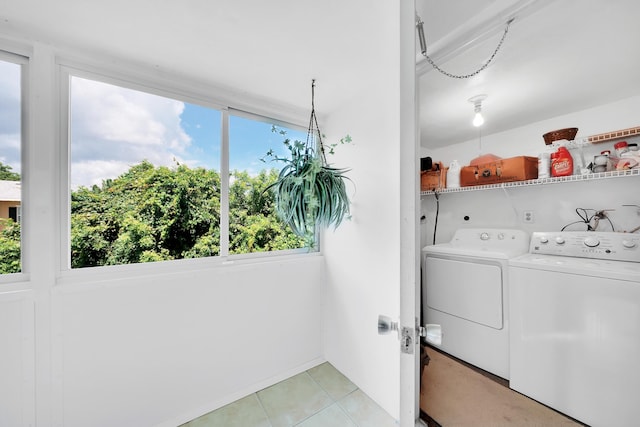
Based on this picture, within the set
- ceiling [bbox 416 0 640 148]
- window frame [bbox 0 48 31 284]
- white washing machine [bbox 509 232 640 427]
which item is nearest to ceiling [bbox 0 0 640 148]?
ceiling [bbox 416 0 640 148]

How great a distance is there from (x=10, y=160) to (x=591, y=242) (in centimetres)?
299

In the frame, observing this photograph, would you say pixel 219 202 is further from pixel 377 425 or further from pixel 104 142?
pixel 377 425

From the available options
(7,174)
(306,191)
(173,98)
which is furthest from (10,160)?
(306,191)

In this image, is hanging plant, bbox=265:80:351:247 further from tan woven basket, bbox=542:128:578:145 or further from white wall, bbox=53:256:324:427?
tan woven basket, bbox=542:128:578:145

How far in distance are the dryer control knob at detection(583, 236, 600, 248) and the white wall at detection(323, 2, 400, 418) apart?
893mm

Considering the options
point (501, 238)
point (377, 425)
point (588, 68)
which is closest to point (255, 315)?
point (377, 425)

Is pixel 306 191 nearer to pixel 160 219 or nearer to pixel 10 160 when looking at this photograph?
pixel 160 219

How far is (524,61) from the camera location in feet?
3.29

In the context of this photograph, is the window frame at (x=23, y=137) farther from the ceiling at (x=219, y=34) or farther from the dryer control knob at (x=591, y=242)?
the dryer control knob at (x=591, y=242)

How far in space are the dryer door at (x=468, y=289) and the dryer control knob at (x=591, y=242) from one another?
38 cm

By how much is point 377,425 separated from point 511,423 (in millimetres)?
726

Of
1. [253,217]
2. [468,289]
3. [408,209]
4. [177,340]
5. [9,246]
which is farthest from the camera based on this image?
[253,217]

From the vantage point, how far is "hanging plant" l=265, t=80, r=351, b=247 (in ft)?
5.07

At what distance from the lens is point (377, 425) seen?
1466 mm
